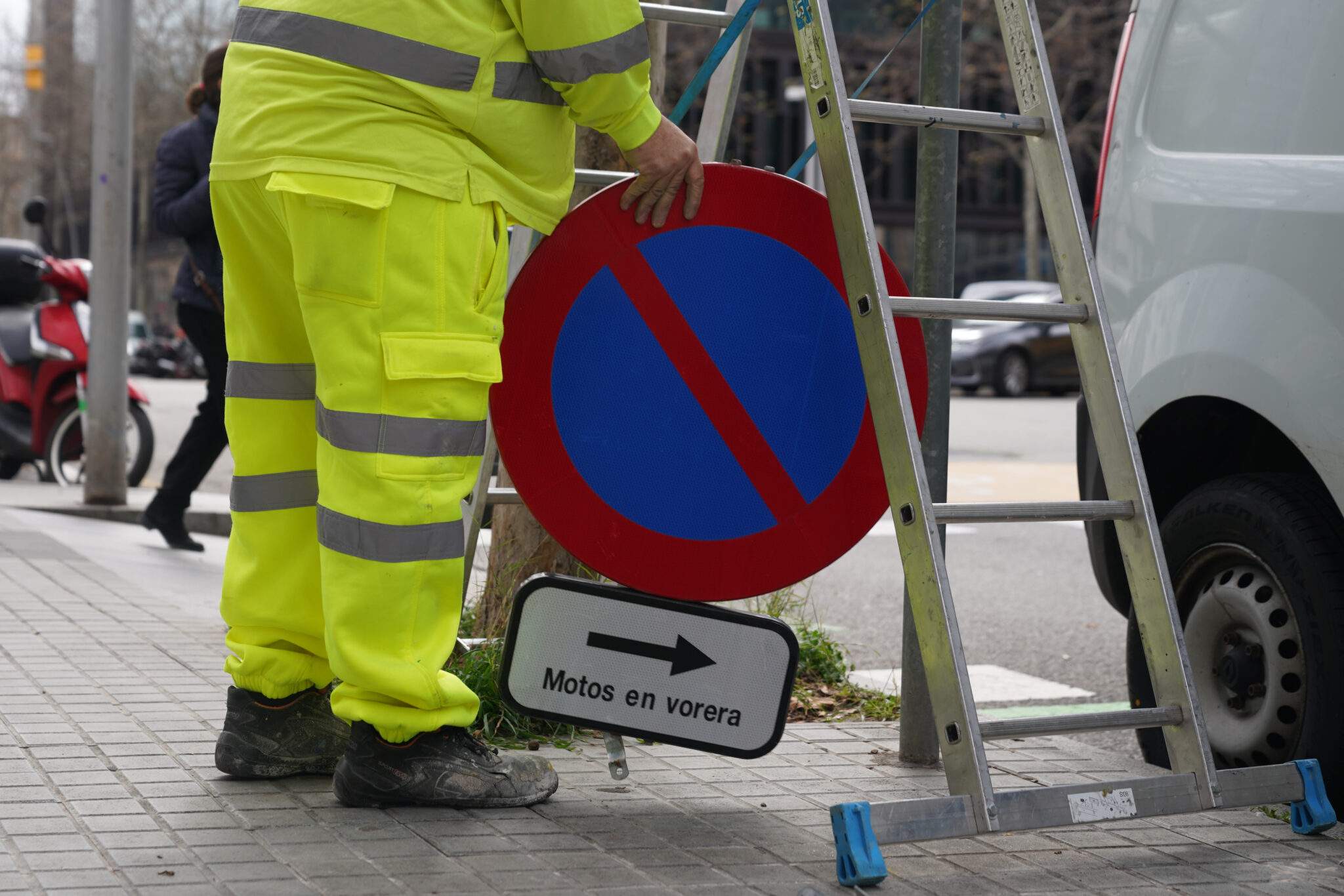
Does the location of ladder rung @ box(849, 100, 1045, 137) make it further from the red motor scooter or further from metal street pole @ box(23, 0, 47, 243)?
metal street pole @ box(23, 0, 47, 243)

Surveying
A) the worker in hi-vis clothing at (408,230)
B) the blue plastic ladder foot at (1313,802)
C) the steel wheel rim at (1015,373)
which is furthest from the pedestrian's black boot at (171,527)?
the steel wheel rim at (1015,373)

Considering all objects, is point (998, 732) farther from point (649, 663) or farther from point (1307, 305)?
point (1307, 305)

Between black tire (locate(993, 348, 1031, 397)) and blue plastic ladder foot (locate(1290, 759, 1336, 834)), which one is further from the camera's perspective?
black tire (locate(993, 348, 1031, 397))

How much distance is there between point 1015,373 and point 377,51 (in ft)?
79.1

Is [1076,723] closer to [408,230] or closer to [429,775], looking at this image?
[429,775]

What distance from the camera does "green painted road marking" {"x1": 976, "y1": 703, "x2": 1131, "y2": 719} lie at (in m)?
5.25

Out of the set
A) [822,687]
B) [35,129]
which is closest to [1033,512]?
[822,687]

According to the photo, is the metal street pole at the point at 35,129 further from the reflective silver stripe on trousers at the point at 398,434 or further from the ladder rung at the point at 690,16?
the reflective silver stripe on trousers at the point at 398,434

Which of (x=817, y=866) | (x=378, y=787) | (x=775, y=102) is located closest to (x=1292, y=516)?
(x=817, y=866)

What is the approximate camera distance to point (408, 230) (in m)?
3.12

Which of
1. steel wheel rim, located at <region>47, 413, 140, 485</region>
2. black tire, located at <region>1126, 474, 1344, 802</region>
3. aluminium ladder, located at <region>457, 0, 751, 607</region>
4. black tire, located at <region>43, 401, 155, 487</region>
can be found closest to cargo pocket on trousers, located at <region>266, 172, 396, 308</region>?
aluminium ladder, located at <region>457, 0, 751, 607</region>

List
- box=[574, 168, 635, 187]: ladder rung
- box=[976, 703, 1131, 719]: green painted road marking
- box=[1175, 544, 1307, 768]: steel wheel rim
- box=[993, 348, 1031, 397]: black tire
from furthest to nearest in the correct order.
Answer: box=[993, 348, 1031, 397]: black tire
box=[976, 703, 1131, 719]: green painted road marking
box=[574, 168, 635, 187]: ladder rung
box=[1175, 544, 1307, 768]: steel wheel rim

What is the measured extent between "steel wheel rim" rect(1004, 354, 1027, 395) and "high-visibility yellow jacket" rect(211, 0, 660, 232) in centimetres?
2374

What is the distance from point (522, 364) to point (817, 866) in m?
1.12
